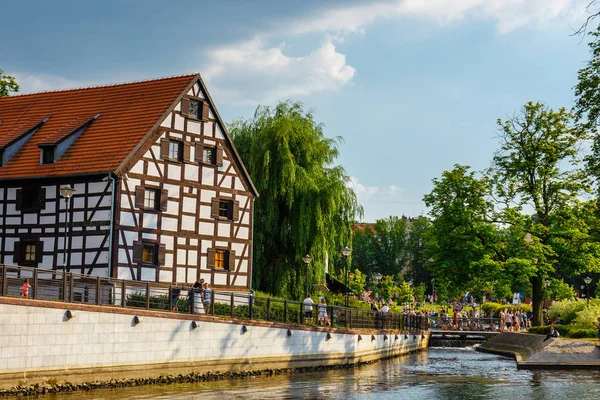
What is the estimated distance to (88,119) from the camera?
41062mm

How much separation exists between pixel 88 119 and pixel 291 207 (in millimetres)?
11977

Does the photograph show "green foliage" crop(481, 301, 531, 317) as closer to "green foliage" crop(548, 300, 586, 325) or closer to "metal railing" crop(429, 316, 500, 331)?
"metal railing" crop(429, 316, 500, 331)

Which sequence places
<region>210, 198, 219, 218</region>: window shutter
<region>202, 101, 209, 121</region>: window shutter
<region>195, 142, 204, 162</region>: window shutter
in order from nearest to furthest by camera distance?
<region>195, 142, 204, 162</region>: window shutter
<region>202, 101, 209, 121</region>: window shutter
<region>210, 198, 219, 218</region>: window shutter

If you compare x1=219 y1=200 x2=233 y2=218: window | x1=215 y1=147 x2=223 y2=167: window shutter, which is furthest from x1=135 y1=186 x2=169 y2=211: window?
x1=219 y1=200 x2=233 y2=218: window

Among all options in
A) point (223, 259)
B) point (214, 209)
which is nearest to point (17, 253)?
point (214, 209)

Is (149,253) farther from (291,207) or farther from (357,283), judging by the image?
(357,283)

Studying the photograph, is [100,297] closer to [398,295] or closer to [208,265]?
[208,265]

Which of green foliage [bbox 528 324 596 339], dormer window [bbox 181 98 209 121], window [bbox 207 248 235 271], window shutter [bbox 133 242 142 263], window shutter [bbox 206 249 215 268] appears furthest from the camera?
green foliage [bbox 528 324 596 339]

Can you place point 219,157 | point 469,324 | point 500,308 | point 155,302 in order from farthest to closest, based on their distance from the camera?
point 500,308
point 469,324
point 219,157
point 155,302

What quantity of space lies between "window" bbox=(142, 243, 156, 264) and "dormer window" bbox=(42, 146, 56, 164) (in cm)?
547

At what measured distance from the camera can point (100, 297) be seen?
26.7m

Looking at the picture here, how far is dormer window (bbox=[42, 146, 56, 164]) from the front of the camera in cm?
3881

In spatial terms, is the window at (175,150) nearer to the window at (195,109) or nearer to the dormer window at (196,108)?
the dormer window at (196,108)

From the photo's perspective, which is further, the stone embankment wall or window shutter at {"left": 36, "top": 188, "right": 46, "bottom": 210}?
window shutter at {"left": 36, "top": 188, "right": 46, "bottom": 210}
